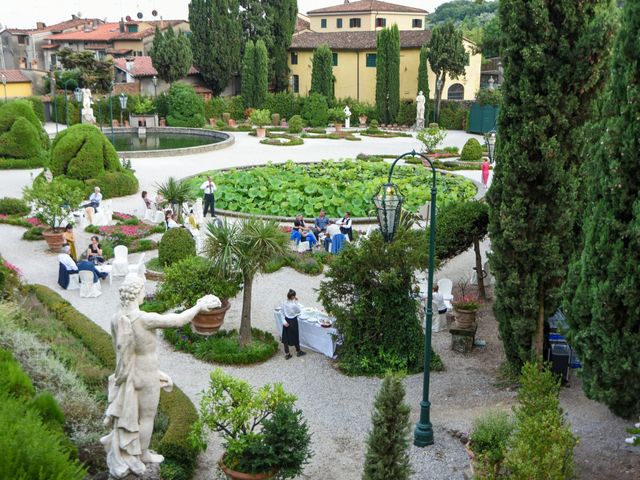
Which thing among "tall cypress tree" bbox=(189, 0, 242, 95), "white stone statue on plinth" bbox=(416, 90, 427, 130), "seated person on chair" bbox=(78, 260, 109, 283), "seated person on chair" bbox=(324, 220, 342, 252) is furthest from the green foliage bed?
"tall cypress tree" bbox=(189, 0, 242, 95)

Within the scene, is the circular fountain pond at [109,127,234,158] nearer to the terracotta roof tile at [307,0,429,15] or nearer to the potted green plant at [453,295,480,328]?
the terracotta roof tile at [307,0,429,15]

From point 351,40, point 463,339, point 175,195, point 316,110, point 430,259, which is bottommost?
point 463,339

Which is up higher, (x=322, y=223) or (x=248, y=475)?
(x=322, y=223)

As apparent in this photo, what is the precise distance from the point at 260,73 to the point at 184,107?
20.4 ft

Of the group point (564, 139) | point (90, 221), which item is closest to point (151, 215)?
point (90, 221)

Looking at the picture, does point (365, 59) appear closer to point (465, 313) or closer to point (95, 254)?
point (95, 254)

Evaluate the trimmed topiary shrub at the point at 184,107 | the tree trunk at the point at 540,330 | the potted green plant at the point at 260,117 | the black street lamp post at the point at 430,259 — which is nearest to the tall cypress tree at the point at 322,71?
the potted green plant at the point at 260,117

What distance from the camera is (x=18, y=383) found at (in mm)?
8141

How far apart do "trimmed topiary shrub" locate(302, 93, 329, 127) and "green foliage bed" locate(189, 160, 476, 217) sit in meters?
21.7

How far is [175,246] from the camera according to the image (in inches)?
667

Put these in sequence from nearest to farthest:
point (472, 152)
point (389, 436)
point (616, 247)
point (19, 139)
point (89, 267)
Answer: point (389, 436)
point (616, 247)
point (89, 267)
point (19, 139)
point (472, 152)

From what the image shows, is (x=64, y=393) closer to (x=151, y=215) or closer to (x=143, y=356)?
(x=143, y=356)

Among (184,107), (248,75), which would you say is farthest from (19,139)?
(248,75)

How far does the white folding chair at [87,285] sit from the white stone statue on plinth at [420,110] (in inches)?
1373
